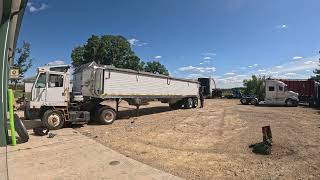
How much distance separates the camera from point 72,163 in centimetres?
843

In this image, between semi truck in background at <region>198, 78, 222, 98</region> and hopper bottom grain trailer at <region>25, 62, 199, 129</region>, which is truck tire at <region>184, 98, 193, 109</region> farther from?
semi truck in background at <region>198, 78, 222, 98</region>

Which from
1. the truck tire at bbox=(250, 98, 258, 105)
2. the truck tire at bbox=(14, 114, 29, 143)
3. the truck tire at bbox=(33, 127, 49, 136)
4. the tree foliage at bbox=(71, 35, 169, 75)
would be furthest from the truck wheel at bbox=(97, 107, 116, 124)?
the tree foliage at bbox=(71, 35, 169, 75)

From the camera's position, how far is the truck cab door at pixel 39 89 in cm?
1515

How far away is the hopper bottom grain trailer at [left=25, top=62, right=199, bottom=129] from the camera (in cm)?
1527

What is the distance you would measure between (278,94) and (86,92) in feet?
67.2

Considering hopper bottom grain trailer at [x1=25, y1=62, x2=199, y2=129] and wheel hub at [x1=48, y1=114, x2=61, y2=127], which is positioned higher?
hopper bottom grain trailer at [x1=25, y1=62, x2=199, y2=129]

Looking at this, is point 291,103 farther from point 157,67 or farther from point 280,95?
point 157,67

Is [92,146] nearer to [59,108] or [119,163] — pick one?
[119,163]

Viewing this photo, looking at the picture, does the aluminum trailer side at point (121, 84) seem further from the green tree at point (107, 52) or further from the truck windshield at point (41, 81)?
the green tree at point (107, 52)

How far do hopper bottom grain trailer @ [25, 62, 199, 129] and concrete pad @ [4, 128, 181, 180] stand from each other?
395cm

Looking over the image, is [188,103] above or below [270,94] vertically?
below

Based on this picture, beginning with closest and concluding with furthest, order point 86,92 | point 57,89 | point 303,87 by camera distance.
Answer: point 57,89 → point 86,92 → point 303,87

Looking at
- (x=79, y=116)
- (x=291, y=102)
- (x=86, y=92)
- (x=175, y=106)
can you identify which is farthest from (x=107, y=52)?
(x=79, y=116)

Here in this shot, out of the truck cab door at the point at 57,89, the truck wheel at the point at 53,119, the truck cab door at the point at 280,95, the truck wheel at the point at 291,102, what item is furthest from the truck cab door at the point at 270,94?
the truck wheel at the point at 53,119
